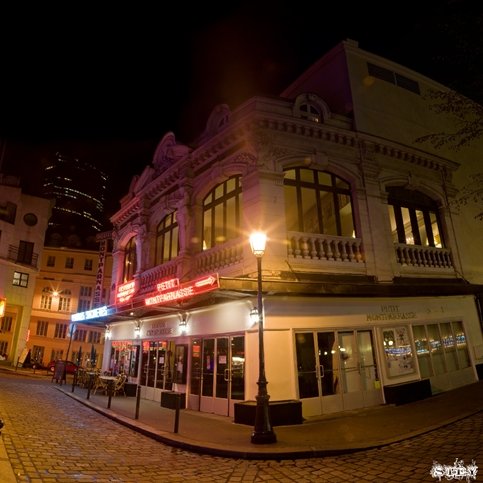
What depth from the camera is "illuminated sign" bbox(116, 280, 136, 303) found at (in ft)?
60.9

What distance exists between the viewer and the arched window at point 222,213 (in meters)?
13.7

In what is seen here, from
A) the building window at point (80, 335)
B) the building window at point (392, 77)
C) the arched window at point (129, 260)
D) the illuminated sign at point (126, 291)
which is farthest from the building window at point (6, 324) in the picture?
the building window at point (392, 77)

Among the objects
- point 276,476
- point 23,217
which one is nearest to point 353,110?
point 276,476

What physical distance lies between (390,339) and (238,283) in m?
6.75

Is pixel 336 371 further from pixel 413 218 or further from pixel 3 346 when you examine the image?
pixel 3 346

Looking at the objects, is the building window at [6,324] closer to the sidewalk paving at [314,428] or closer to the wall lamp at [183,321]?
the sidewalk paving at [314,428]

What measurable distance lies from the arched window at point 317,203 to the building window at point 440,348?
506 centimetres

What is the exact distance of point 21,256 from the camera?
35.9 metres

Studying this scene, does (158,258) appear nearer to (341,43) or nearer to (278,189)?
(278,189)

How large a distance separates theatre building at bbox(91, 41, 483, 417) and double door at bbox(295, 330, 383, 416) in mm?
46

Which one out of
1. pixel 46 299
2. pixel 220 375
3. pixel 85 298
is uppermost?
pixel 85 298

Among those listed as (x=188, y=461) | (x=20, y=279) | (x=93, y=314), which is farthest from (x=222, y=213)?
(x=20, y=279)

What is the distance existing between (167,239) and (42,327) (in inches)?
1375

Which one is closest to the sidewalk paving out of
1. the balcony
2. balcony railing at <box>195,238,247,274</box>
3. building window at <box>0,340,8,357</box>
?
the balcony
